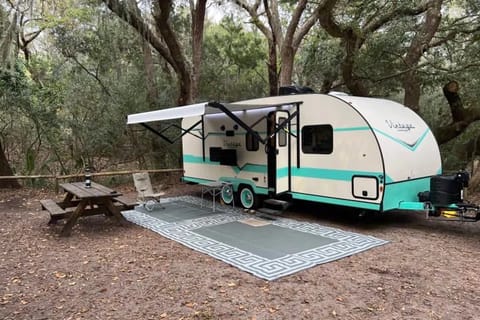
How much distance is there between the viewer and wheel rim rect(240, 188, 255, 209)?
7.66m

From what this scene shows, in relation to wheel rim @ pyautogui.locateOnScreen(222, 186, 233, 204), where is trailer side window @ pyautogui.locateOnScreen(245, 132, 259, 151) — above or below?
above

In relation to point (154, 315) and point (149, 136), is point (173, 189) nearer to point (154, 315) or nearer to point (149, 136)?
point (149, 136)

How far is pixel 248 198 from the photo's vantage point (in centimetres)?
777

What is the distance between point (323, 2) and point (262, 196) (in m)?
4.31

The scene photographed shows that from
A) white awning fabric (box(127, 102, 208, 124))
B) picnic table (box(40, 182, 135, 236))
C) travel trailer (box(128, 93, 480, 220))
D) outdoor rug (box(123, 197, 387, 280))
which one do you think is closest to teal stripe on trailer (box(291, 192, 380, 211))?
travel trailer (box(128, 93, 480, 220))

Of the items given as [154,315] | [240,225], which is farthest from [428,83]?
[154,315]

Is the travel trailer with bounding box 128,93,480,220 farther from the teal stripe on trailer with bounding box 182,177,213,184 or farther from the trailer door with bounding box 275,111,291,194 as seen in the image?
the teal stripe on trailer with bounding box 182,177,213,184

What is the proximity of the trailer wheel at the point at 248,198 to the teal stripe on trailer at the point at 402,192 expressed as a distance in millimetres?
2708

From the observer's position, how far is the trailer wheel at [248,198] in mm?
7582

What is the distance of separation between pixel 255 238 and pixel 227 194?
281cm

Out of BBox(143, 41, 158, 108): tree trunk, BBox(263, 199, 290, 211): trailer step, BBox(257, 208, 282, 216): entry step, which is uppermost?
BBox(143, 41, 158, 108): tree trunk

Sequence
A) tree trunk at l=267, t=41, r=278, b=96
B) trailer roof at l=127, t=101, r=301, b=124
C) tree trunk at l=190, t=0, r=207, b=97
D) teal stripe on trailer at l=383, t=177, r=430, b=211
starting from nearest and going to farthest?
teal stripe on trailer at l=383, t=177, r=430, b=211, trailer roof at l=127, t=101, r=301, b=124, tree trunk at l=190, t=0, r=207, b=97, tree trunk at l=267, t=41, r=278, b=96

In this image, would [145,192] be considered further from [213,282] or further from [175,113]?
[213,282]

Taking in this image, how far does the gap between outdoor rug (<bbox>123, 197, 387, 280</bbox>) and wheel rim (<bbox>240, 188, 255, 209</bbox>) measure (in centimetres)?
25
